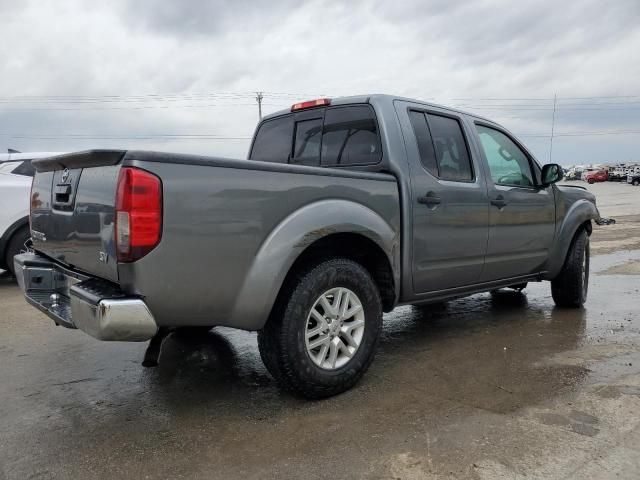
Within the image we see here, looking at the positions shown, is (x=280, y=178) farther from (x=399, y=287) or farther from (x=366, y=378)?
(x=366, y=378)

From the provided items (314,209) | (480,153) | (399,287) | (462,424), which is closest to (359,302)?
(399,287)

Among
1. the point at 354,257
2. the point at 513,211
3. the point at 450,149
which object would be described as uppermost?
the point at 450,149

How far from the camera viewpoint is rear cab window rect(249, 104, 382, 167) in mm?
3957

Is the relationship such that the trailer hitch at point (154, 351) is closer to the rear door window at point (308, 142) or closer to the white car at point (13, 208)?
the rear door window at point (308, 142)

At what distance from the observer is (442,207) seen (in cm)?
Answer: 397

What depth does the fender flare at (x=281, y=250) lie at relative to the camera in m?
2.93

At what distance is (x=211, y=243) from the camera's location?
2.76 meters

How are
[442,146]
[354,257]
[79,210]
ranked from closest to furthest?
[79,210]
[354,257]
[442,146]

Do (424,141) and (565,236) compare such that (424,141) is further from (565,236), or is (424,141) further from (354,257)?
(565,236)

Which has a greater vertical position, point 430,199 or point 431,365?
point 430,199

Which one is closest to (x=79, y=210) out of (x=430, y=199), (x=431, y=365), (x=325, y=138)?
(x=325, y=138)

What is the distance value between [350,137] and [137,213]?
1990 mm

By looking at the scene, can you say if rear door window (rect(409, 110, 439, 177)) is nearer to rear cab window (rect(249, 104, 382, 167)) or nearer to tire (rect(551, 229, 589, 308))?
rear cab window (rect(249, 104, 382, 167))

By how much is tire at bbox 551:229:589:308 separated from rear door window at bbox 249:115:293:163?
3.03 meters
